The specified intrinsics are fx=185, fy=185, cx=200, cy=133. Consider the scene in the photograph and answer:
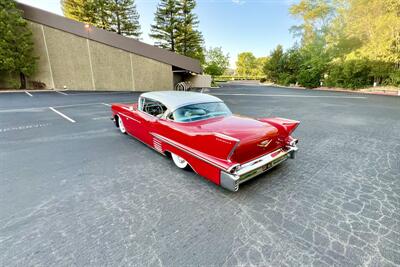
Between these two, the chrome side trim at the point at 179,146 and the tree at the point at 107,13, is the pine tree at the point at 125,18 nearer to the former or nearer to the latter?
the tree at the point at 107,13

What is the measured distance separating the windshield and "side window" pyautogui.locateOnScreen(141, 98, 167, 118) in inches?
14.6

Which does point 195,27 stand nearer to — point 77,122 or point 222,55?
point 222,55

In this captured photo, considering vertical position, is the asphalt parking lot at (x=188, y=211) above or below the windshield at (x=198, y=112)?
below

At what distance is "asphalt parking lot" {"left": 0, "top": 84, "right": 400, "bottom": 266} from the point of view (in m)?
1.69

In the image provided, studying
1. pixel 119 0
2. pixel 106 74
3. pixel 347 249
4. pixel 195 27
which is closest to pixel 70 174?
pixel 347 249

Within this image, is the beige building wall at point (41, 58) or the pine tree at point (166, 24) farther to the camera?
the pine tree at point (166, 24)

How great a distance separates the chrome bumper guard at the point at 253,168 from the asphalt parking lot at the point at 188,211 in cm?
27

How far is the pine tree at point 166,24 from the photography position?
84.3 feet

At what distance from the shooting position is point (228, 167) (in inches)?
90.5

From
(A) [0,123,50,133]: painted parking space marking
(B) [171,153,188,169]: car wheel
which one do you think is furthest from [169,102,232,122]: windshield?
(A) [0,123,50,133]: painted parking space marking

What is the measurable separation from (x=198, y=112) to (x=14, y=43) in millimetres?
21227

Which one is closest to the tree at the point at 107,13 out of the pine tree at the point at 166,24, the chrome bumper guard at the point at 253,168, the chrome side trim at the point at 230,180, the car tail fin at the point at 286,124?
the pine tree at the point at 166,24

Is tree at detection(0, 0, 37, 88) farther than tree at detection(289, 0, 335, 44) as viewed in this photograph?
No

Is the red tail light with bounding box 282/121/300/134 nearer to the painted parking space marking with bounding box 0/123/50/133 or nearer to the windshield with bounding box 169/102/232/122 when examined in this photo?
the windshield with bounding box 169/102/232/122
